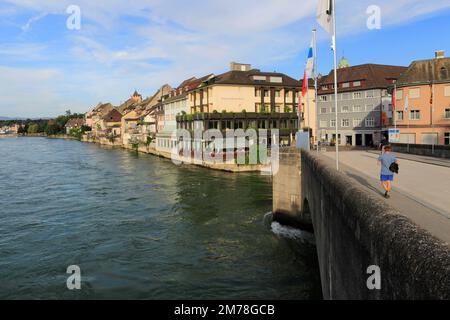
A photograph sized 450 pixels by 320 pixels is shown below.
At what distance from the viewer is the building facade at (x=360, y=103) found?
70.7m

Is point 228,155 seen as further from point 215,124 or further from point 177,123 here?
point 177,123

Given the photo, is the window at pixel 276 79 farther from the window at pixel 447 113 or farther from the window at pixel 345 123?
the window at pixel 447 113

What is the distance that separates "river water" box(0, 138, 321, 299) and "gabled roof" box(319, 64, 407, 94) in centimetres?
4508

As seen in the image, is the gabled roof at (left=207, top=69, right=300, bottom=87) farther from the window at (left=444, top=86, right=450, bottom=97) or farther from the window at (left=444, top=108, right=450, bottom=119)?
the window at (left=444, top=108, right=450, bottom=119)

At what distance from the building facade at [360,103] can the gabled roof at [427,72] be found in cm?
1786

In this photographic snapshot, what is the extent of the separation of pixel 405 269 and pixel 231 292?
38.6 feet

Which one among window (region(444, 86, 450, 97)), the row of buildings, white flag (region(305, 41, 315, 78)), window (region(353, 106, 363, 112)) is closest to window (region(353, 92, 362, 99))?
the row of buildings

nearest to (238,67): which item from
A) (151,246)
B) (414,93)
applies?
(414,93)

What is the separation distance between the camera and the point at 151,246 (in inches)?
802

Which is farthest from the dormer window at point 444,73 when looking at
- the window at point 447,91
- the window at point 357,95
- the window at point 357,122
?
the window at point 357,122

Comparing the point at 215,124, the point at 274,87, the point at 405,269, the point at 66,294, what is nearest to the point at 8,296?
the point at 66,294

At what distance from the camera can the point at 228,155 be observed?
56.4 meters

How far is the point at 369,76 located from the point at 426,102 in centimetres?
2673

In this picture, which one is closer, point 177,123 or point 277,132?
point 277,132
